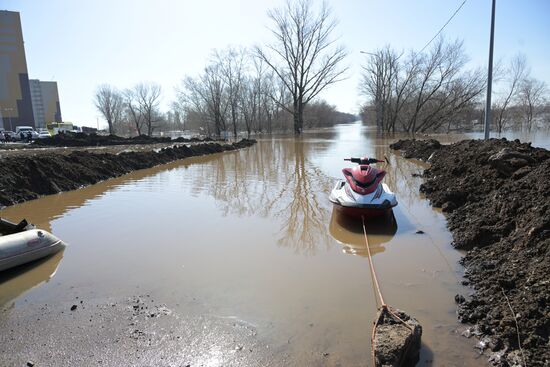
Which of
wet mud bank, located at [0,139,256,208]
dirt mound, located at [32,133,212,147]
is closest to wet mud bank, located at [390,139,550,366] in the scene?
wet mud bank, located at [0,139,256,208]

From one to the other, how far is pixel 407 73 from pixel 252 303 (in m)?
53.0

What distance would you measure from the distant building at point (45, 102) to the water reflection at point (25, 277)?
325 feet

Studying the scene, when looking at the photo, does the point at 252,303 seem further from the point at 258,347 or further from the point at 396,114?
the point at 396,114

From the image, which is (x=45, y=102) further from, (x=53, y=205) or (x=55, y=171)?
(x=53, y=205)

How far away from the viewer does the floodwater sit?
13.5 feet

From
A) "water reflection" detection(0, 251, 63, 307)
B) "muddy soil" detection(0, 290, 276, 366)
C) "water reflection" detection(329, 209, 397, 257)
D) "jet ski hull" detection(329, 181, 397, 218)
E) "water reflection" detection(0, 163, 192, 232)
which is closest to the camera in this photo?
"muddy soil" detection(0, 290, 276, 366)

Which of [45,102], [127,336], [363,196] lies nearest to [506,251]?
[363,196]

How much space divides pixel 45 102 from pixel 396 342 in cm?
10894

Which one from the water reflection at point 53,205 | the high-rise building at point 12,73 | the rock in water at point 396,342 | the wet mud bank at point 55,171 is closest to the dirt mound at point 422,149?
the wet mud bank at point 55,171

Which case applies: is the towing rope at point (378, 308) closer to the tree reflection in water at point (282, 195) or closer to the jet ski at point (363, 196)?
the jet ski at point (363, 196)

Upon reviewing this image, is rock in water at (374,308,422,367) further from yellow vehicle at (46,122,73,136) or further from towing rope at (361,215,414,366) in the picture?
yellow vehicle at (46,122,73,136)

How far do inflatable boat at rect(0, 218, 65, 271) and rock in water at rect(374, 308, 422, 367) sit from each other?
18.1 ft

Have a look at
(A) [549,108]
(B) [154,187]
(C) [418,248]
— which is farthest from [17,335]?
(A) [549,108]

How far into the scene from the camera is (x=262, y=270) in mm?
6062
